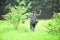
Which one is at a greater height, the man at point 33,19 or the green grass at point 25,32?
the man at point 33,19

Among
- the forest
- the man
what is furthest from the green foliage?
the man

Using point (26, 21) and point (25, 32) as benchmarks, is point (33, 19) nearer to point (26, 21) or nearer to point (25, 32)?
point (26, 21)

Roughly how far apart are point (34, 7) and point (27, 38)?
0.63 m

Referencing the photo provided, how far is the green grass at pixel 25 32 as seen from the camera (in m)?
4.98

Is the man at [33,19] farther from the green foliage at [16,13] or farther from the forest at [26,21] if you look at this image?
the green foliage at [16,13]

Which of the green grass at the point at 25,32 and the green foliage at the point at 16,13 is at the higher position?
the green foliage at the point at 16,13

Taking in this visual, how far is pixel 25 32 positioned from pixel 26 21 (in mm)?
211

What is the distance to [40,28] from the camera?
5.07 m

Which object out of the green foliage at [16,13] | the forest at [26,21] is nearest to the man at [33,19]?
the forest at [26,21]

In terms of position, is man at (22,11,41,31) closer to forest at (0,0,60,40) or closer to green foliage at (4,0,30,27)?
forest at (0,0,60,40)

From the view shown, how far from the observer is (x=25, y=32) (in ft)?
16.6

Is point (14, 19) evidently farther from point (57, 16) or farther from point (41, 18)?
point (57, 16)

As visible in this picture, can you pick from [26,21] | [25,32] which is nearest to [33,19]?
[26,21]

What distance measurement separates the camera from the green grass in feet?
16.3
